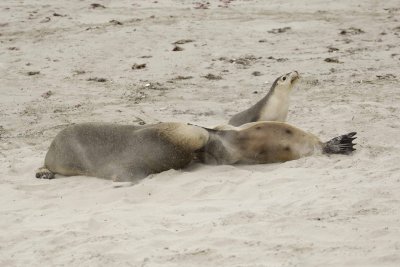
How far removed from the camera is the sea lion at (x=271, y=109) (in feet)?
23.2

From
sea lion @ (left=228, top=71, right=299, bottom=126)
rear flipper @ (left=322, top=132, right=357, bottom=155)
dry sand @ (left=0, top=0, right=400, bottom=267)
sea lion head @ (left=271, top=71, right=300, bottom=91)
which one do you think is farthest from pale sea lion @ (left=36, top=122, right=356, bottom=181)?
sea lion head @ (left=271, top=71, right=300, bottom=91)

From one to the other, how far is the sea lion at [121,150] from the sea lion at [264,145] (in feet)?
0.43

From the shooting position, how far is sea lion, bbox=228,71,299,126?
7.08 meters

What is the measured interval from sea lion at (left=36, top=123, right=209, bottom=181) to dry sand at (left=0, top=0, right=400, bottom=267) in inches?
5.6

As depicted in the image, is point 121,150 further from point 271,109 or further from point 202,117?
point 202,117

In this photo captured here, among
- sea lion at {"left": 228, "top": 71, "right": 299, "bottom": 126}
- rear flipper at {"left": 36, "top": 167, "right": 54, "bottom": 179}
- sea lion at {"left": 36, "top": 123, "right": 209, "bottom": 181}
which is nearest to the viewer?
sea lion at {"left": 36, "top": 123, "right": 209, "bottom": 181}

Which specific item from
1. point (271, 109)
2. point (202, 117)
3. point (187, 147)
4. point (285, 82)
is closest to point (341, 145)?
point (271, 109)

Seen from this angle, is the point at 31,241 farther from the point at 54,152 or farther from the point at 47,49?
the point at 47,49

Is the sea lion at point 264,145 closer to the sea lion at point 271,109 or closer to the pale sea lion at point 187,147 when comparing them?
the pale sea lion at point 187,147

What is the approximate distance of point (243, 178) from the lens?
5.70 m

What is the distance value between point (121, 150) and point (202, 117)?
5.94 feet

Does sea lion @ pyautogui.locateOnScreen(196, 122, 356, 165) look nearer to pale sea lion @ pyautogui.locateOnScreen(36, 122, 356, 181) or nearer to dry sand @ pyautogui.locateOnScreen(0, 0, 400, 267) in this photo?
pale sea lion @ pyautogui.locateOnScreen(36, 122, 356, 181)

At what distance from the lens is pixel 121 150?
20.6 ft

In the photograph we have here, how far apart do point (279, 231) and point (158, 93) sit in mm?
4866
